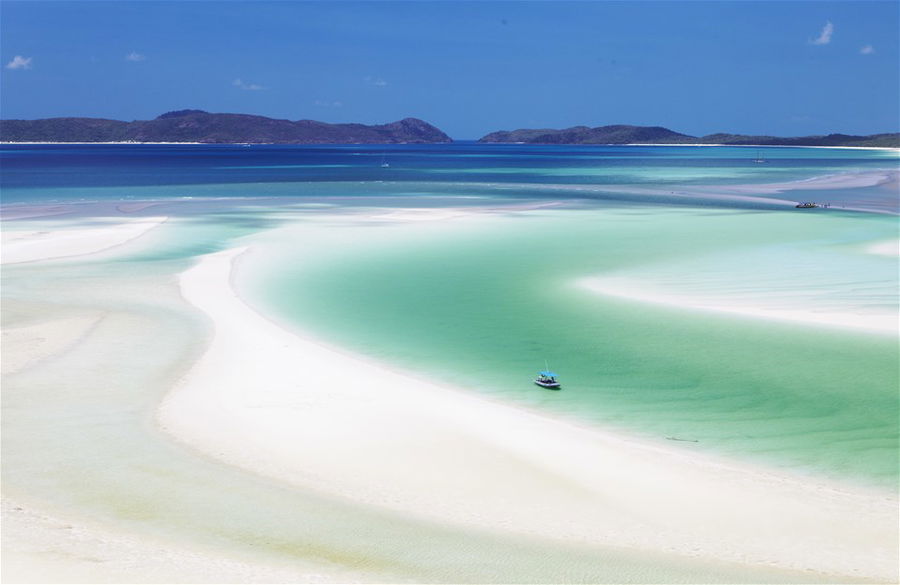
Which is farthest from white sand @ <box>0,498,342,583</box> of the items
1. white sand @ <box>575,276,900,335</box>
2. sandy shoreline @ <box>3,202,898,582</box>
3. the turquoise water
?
white sand @ <box>575,276,900,335</box>

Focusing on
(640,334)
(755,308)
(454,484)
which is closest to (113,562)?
(454,484)

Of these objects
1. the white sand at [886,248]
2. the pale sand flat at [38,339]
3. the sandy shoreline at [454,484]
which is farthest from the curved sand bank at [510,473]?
the white sand at [886,248]

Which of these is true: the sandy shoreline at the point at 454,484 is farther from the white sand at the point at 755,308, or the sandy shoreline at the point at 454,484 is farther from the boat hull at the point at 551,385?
the white sand at the point at 755,308

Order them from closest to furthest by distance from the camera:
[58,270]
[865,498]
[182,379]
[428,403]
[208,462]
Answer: [865,498]
[208,462]
[428,403]
[182,379]
[58,270]

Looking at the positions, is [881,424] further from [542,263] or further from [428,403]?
[542,263]

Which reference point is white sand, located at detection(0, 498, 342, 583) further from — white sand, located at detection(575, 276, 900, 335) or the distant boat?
white sand, located at detection(575, 276, 900, 335)

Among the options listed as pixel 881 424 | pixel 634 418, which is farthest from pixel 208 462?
pixel 881 424
